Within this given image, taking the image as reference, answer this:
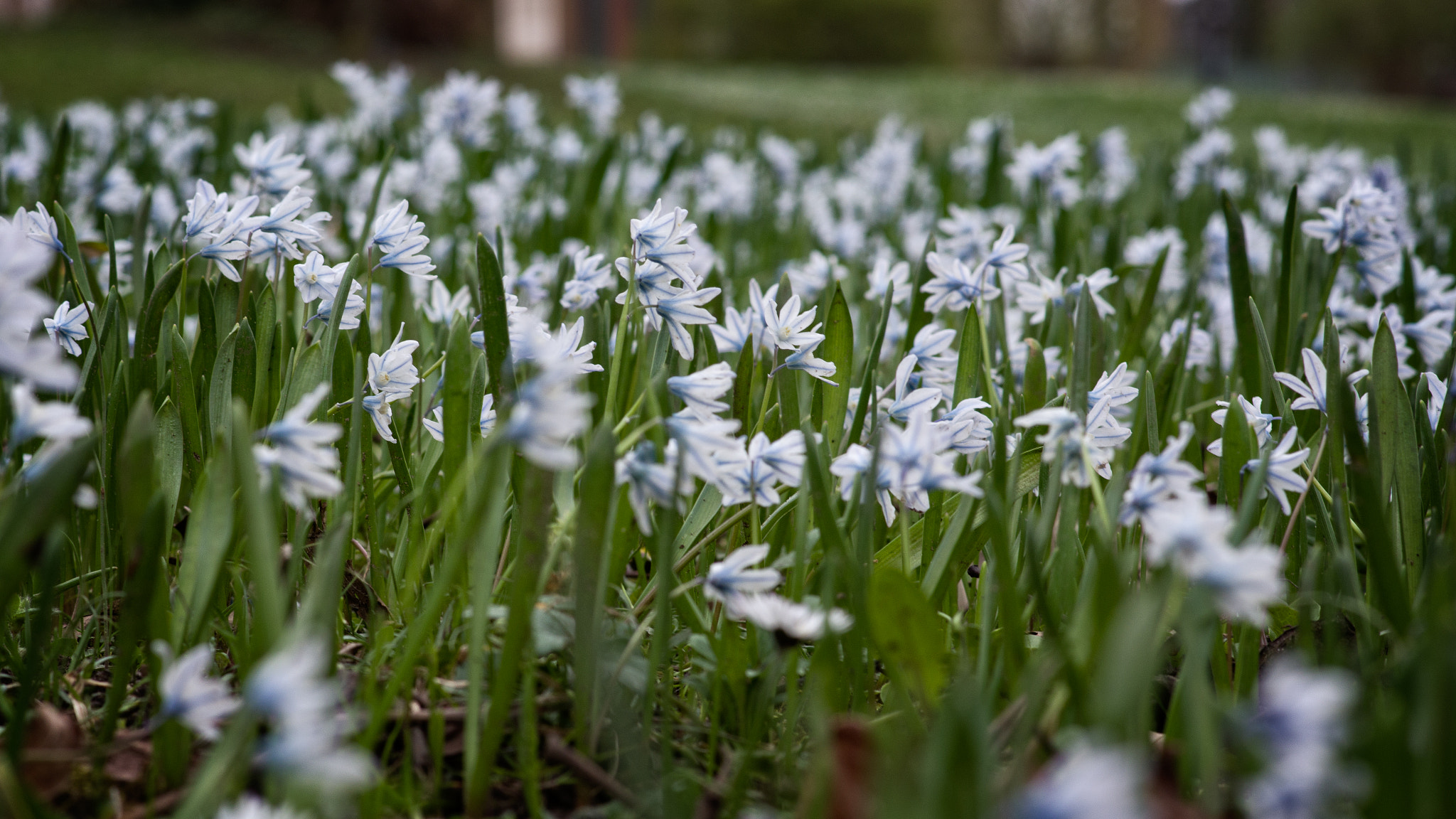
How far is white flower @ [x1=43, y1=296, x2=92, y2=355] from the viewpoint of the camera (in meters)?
1.41

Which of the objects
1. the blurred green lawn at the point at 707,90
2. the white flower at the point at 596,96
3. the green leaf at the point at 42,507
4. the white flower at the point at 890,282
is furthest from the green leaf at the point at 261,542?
the blurred green lawn at the point at 707,90

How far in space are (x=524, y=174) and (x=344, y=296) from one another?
286 cm

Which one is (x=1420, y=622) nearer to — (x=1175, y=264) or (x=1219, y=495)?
(x=1219, y=495)

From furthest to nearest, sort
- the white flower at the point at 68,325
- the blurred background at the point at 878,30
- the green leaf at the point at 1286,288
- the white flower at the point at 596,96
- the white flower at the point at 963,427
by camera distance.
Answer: the blurred background at the point at 878,30, the white flower at the point at 596,96, the green leaf at the point at 1286,288, the white flower at the point at 68,325, the white flower at the point at 963,427

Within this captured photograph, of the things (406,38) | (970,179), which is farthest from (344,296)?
(406,38)

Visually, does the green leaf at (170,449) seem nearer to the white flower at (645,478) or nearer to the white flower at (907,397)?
the white flower at (645,478)

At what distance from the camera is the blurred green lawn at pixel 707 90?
31.6ft

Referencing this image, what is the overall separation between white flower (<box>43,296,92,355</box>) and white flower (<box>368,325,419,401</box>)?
40 cm

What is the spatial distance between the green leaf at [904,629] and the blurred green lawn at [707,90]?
673 centimetres

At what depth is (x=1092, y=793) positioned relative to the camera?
0.63 meters

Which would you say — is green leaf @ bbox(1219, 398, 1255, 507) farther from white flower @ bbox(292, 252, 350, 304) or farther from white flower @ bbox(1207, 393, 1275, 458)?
white flower @ bbox(292, 252, 350, 304)

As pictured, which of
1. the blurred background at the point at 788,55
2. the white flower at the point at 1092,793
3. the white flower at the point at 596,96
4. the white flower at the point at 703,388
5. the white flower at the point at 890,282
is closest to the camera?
the white flower at the point at 1092,793

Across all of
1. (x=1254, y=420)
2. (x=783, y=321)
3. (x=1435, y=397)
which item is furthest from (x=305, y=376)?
(x=1435, y=397)

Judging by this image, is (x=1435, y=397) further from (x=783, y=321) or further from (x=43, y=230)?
(x=43, y=230)
